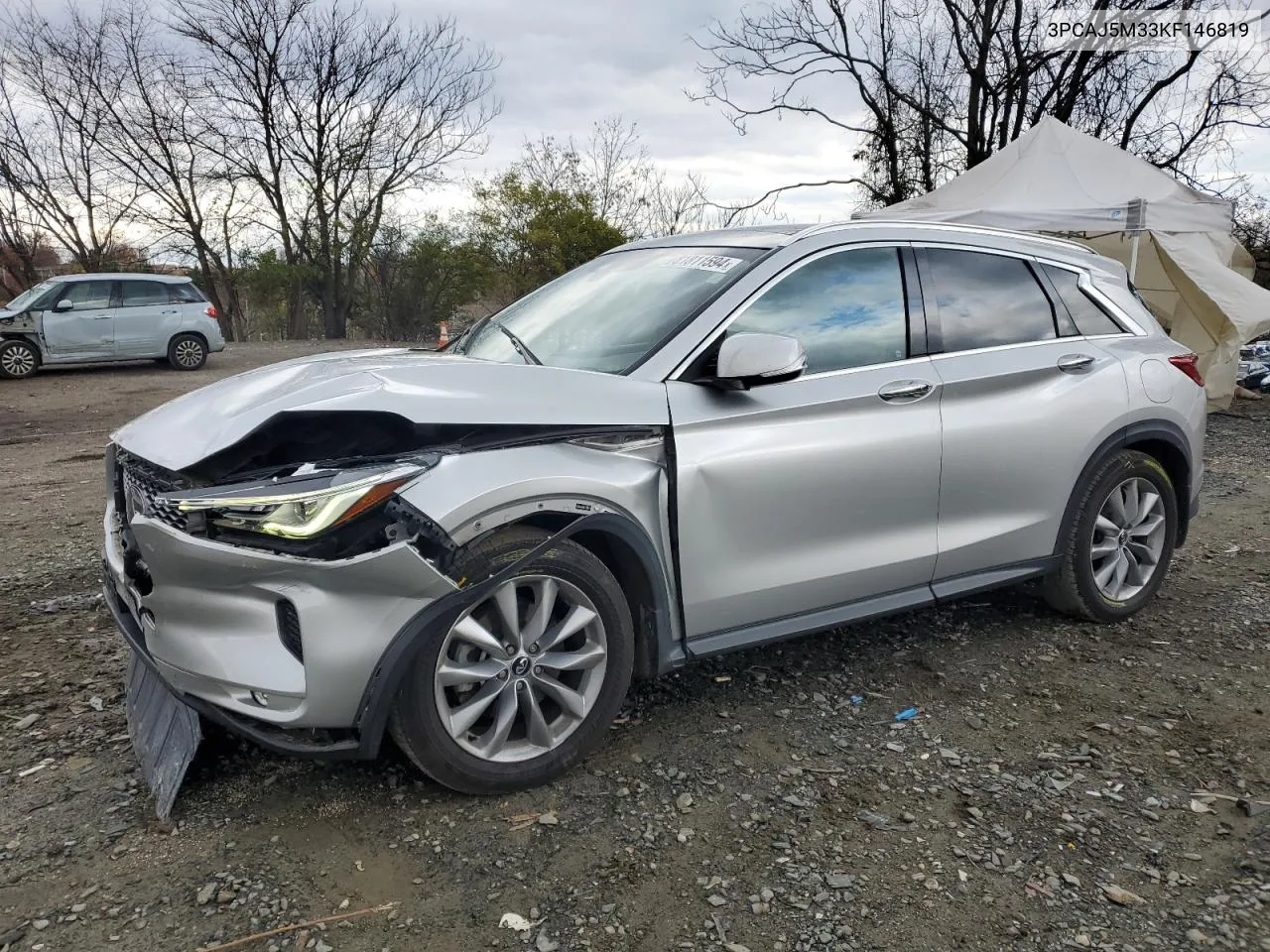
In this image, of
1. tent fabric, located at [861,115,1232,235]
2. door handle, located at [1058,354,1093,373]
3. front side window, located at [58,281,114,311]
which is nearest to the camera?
door handle, located at [1058,354,1093,373]

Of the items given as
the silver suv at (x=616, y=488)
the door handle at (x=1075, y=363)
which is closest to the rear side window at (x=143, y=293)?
the silver suv at (x=616, y=488)

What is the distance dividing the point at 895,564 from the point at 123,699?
2891mm

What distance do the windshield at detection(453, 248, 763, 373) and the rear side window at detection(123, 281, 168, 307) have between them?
13.9 meters

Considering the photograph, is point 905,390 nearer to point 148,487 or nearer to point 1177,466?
point 1177,466

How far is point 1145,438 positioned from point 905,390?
1.46m

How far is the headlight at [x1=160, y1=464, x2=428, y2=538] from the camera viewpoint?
238 centimetres

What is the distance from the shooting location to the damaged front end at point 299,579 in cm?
238

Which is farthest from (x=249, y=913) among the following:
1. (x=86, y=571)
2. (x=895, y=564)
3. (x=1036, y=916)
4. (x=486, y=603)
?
(x=86, y=571)

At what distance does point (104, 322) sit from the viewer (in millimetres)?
15227

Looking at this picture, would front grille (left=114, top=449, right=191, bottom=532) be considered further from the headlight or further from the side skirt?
the side skirt

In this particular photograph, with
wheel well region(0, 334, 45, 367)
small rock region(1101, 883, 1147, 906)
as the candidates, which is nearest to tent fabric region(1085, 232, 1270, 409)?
small rock region(1101, 883, 1147, 906)

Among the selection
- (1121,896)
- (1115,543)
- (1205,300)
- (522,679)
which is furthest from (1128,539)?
(1205,300)

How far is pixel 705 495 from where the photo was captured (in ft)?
9.66

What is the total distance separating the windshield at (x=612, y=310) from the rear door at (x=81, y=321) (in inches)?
544
